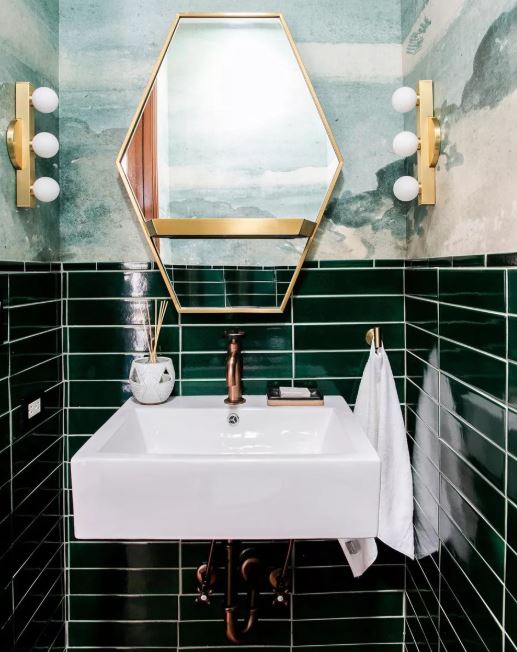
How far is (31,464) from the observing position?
148cm

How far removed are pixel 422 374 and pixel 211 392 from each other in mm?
618

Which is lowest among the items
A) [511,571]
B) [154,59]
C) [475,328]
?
[511,571]

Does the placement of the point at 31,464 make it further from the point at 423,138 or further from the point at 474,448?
the point at 423,138

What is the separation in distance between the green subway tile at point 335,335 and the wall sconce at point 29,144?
0.80 metres

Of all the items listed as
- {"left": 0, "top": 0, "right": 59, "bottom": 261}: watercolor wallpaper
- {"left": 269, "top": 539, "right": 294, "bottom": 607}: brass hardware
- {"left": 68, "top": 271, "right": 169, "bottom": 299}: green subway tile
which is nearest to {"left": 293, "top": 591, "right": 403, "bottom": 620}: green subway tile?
{"left": 269, "top": 539, "right": 294, "bottom": 607}: brass hardware

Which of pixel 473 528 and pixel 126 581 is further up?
pixel 473 528

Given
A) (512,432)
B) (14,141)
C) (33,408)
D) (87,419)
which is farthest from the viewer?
(87,419)

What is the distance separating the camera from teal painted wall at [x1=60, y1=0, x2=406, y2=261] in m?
1.65

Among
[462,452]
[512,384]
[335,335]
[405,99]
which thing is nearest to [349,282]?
[335,335]

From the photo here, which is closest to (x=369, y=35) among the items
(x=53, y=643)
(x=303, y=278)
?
(x=303, y=278)

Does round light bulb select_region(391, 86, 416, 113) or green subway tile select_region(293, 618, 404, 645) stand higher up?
round light bulb select_region(391, 86, 416, 113)

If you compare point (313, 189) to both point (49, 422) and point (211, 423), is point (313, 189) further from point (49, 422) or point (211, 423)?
point (49, 422)

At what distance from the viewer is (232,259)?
1.63m

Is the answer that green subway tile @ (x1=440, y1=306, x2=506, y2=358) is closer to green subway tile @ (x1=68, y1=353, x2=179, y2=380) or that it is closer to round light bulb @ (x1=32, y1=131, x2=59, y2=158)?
green subway tile @ (x1=68, y1=353, x2=179, y2=380)
